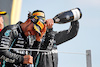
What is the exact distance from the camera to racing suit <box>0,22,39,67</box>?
6.16 feet

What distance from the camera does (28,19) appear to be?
2.01m

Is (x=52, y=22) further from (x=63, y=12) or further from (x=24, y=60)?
(x=24, y=60)

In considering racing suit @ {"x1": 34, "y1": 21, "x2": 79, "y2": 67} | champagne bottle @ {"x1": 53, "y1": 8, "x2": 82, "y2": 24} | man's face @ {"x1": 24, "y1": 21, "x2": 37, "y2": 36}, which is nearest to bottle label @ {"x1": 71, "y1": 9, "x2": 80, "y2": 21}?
champagne bottle @ {"x1": 53, "y1": 8, "x2": 82, "y2": 24}

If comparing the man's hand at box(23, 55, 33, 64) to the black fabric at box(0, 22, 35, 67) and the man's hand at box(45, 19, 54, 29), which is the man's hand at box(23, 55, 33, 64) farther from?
the man's hand at box(45, 19, 54, 29)

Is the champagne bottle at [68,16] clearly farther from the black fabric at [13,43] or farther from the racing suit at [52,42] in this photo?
the black fabric at [13,43]

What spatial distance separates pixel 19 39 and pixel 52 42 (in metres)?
0.37

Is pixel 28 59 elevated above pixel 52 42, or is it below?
below

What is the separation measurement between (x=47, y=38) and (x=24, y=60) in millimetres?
346

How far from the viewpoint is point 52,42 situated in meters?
2.22

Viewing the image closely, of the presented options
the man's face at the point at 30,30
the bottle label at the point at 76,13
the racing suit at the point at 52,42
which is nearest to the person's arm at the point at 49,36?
the racing suit at the point at 52,42

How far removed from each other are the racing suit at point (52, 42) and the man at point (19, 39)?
0.16 meters

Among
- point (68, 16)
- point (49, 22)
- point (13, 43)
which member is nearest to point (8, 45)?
point (13, 43)

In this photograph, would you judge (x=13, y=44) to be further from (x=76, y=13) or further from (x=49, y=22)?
(x=76, y=13)

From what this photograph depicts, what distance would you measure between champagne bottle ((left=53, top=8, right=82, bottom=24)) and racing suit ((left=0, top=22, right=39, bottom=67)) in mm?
370
